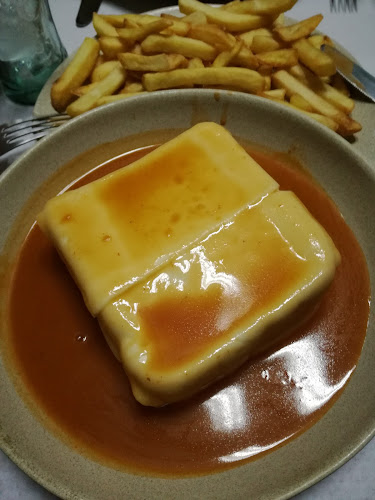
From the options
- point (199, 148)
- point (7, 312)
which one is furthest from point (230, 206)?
point (7, 312)

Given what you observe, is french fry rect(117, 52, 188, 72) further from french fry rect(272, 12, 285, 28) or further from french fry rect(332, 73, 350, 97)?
french fry rect(332, 73, 350, 97)

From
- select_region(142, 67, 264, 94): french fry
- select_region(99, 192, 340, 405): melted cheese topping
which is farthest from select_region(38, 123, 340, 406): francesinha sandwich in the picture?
select_region(142, 67, 264, 94): french fry

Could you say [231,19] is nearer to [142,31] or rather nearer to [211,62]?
[211,62]

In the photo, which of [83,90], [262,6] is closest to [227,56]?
[262,6]

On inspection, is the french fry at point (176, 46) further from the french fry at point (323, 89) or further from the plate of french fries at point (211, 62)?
the french fry at point (323, 89)

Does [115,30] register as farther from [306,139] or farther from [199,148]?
[306,139]

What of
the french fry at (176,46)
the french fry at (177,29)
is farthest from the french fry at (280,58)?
the french fry at (177,29)

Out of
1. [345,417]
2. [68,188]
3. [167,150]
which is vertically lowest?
[68,188]
